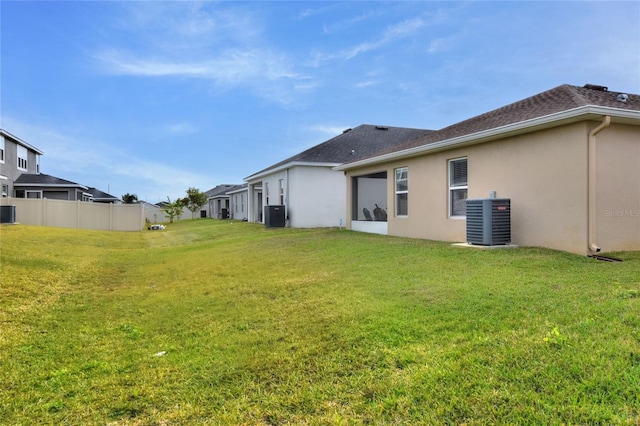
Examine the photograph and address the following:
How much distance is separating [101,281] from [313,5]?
10425 mm

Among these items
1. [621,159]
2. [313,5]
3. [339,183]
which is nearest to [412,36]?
[313,5]

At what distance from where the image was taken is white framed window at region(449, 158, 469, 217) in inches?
428

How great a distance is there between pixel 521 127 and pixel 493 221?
2.13 meters

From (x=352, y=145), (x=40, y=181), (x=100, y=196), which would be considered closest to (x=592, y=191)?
(x=352, y=145)

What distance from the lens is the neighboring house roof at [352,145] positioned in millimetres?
20128

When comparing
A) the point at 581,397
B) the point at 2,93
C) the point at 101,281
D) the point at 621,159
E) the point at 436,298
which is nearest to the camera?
the point at 581,397

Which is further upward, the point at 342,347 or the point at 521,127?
the point at 521,127

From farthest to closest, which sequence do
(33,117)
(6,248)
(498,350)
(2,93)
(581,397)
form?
(33,117) < (2,93) < (6,248) < (498,350) < (581,397)

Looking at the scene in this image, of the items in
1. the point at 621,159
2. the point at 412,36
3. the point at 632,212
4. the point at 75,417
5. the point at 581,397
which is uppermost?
the point at 412,36

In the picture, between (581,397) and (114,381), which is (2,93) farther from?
(581,397)

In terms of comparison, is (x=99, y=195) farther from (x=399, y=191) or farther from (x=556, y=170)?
(x=556, y=170)

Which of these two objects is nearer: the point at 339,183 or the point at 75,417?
the point at 75,417

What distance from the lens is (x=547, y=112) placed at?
26.8 ft

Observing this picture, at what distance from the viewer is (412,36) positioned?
15.2 metres
